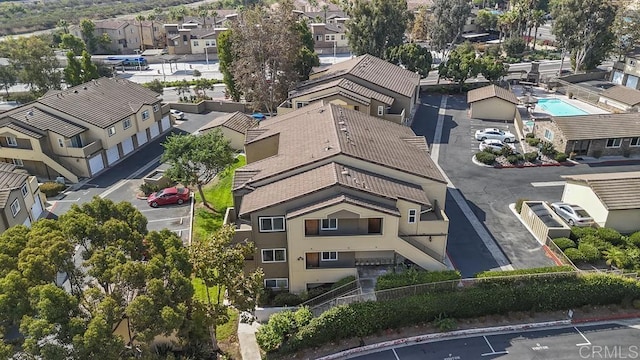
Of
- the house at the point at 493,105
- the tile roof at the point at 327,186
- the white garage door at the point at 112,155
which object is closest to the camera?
the tile roof at the point at 327,186

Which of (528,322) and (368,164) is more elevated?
(368,164)

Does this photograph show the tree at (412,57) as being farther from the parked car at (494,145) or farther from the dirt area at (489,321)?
the dirt area at (489,321)

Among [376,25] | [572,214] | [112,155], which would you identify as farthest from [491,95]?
[112,155]

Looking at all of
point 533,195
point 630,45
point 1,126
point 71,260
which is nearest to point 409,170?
point 533,195

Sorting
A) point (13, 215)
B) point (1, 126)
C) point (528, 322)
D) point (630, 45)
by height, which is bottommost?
point (528, 322)

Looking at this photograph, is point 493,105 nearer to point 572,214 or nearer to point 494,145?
point 494,145

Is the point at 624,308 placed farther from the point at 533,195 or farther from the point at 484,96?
the point at 484,96

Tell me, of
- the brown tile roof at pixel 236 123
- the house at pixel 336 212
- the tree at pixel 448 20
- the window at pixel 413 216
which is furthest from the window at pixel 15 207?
the tree at pixel 448 20

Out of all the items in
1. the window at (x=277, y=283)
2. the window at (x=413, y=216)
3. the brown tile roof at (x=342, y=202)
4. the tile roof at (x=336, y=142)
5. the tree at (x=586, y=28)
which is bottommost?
the window at (x=277, y=283)
